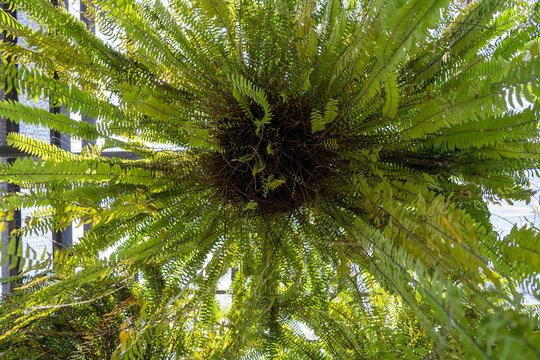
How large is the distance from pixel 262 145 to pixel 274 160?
0.04 m

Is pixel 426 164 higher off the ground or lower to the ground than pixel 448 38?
lower

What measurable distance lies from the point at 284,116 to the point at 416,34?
12.0 inches

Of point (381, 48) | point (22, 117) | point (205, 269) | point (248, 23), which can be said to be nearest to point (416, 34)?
point (381, 48)

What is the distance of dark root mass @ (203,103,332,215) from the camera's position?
0.68 meters

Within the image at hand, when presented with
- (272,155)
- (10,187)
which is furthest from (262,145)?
(10,187)

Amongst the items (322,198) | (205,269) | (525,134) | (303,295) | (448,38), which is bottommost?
(303,295)

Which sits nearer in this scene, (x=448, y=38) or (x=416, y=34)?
(x=416, y=34)

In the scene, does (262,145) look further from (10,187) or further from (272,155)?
(10,187)

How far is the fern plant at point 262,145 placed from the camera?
0.58 m

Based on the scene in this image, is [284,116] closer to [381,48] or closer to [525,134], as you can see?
[381,48]

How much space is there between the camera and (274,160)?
699 mm

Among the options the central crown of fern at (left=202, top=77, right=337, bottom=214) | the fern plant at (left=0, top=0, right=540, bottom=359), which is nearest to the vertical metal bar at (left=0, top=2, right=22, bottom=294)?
the fern plant at (left=0, top=0, right=540, bottom=359)

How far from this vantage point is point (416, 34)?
43 cm

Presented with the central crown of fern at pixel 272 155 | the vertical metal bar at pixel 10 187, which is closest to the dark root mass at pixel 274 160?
the central crown of fern at pixel 272 155
